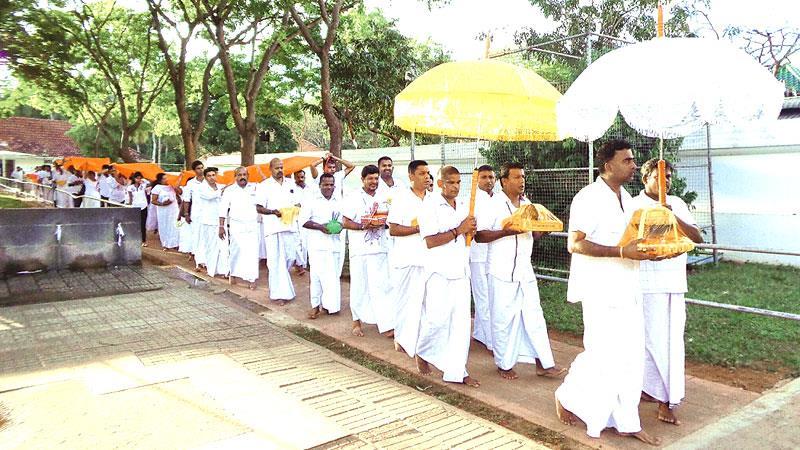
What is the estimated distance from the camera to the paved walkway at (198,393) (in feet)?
12.3

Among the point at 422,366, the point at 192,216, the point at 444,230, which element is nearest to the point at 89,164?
the point at 192,216

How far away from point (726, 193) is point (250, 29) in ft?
42.1

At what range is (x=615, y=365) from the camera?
3682 millimetres

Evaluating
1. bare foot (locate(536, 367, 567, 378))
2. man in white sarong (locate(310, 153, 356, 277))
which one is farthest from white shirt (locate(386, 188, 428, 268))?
man in white sarong (locate(310, 153, 356, 277))

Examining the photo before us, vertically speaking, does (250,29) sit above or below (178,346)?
above

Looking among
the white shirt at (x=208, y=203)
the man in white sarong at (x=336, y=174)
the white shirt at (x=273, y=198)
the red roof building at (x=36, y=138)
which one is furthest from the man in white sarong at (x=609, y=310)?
the red roof building at (x=36, y=138)

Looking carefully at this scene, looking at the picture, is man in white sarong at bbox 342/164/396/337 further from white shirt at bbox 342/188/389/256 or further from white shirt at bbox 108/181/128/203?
white shirt at bbox 108/181/128/203

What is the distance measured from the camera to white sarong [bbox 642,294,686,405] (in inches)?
157

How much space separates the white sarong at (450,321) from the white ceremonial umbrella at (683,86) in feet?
5.84

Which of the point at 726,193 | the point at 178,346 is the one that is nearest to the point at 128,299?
the point at 178,346

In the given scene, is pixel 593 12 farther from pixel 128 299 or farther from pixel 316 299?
pixel 128 299

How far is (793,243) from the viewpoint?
9766 millimetres

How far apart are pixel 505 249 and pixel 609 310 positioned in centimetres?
135

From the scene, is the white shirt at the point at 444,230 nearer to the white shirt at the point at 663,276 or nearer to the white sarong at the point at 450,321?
the white sarong at the point at 450,321
